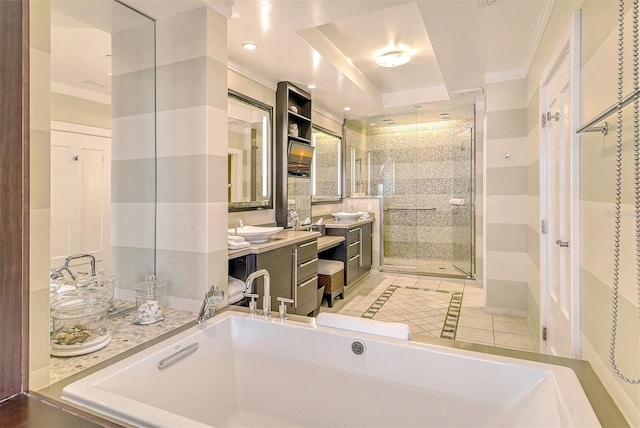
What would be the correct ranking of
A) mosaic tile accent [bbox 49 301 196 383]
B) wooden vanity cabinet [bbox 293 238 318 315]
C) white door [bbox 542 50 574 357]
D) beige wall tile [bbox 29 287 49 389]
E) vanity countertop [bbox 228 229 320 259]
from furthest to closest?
wooden vanity cabinet [bbox 293 238 318 315]
vanity countertop [bbox 228 229 320 259]
white door [bbox 542 50 574 357]
mosaic tile accent [bbox 49 301 196 383]
beige wall tile [bbox 29 287 49 389]

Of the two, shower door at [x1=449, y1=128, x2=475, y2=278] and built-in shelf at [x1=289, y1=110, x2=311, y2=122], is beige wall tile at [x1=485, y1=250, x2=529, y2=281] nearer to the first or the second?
shower door at [x1=449, y1=128, x2=475, y2=278]

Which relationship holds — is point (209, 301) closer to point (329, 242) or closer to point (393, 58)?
point (329, 242)

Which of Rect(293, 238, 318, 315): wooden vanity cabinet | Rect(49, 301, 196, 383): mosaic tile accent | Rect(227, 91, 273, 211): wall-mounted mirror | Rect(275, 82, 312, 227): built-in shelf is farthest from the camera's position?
Rect(275, 82, 312, 227): built-in shelf

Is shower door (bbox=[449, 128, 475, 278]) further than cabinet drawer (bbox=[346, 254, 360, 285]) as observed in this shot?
Yes

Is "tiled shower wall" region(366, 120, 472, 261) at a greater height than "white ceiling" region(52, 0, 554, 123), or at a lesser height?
lesser

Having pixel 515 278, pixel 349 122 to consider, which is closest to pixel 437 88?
pixel 349 122

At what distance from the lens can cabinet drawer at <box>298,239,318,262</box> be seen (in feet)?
10.2

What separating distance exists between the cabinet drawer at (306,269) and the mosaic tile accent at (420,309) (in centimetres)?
75

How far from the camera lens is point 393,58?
3.56 metres

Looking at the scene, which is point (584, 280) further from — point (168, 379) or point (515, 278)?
point (515, 278)

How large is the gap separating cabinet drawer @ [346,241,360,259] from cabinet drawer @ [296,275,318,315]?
44.8 inches

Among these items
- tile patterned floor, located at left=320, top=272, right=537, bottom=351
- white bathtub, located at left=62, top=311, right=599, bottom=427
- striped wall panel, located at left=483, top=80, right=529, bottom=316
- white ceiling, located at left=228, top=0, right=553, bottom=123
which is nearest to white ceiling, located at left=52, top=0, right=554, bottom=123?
white ceiling, located at left=228, top=0, right=553, bottom=123

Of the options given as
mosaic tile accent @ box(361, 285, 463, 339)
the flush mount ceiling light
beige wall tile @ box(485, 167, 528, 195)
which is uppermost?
the flush mount ceiling light

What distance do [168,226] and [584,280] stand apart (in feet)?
7.11
